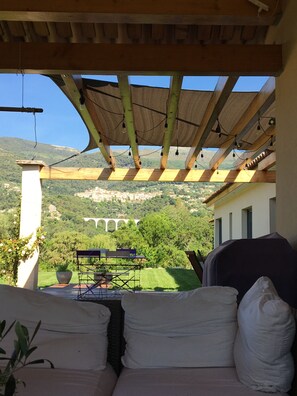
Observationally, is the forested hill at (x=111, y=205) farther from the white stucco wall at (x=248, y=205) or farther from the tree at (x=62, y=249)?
the white stucco wall at (x=248, y=205)

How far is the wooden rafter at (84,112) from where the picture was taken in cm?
427

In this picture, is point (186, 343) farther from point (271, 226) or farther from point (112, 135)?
point (271, 226)

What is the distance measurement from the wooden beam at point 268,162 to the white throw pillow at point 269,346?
581 centimetres

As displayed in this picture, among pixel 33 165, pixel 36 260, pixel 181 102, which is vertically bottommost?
pixel 36 260

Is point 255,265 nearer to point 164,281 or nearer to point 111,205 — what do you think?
point 164,281

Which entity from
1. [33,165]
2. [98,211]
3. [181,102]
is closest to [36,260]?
[33,165]

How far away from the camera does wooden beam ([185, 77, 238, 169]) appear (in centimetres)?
423

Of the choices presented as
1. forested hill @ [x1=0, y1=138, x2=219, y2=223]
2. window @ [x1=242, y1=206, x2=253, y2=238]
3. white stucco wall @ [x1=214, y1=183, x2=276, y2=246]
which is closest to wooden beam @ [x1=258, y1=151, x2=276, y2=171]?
white stucco wall @ [x1=214, y1=183, x2=276, y2=246]

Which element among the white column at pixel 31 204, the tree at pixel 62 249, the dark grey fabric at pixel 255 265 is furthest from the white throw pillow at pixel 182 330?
the tree at pixel 62 249

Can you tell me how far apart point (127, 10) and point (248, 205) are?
24.7ft

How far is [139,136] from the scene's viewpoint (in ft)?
22.7

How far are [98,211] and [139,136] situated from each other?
16726 mm

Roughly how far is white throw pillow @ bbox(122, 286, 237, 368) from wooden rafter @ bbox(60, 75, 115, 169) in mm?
2582

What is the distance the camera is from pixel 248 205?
33.2 ft
